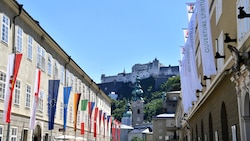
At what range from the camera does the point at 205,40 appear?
53.1ft

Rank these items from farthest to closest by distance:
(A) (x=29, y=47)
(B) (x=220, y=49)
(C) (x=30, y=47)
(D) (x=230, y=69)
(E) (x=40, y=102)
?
(E) (x=40, y=102) → (C) (x=30, y=47) → (A) (x=29, y=47) → (B) (x=220, y=49) → (D) (x=230, y=69)

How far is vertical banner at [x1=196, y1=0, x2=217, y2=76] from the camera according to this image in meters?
15.9

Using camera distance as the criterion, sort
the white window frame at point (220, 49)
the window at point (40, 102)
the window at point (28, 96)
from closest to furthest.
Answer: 1. the white window frame at point (220, 49)
2. the window at point (28, 96)
3. the window at point (40, 102)

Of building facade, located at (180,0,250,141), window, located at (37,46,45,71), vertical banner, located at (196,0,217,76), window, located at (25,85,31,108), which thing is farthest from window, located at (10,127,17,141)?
vertical banner, located at (196,0,217,76)

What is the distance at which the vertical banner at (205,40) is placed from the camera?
15898mm

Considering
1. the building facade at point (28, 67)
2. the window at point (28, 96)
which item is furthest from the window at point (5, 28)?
the window at point (28, 96)

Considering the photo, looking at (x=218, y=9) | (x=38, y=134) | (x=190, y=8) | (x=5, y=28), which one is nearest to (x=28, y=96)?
(x=38, y=134)

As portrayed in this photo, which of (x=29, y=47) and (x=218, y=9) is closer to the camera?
(x=218, y=9)

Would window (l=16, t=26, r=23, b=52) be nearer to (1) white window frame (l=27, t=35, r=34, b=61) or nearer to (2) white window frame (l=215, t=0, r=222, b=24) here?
(1) white window frame (l=27, t=35, r=34, b=61)

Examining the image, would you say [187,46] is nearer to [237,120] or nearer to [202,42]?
[202,42]

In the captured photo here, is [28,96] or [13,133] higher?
[28,96]

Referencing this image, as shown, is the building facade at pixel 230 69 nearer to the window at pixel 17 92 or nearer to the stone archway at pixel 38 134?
the window at pixel 17 92

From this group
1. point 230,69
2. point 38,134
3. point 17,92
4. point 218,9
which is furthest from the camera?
point 38,134

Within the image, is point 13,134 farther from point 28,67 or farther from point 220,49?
point 220,49
